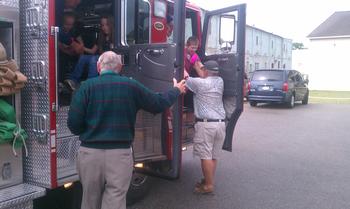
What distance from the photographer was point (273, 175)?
7363 millimetres

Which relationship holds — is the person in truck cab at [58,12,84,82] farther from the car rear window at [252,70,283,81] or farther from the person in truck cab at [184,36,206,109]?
the car rear window at [252,70,283,81]

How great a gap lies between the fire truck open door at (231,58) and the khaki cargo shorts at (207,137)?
0.36 ft

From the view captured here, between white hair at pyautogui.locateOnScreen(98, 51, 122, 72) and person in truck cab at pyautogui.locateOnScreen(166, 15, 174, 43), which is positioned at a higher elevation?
person in truck cab at pyautogui.locateOnScreen(166, 15, 174, 43)

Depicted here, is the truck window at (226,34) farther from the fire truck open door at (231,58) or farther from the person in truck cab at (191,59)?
the person in truck cab at (191,59)

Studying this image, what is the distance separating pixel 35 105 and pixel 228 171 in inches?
173

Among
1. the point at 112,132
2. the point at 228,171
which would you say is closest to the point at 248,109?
the point at 228,171

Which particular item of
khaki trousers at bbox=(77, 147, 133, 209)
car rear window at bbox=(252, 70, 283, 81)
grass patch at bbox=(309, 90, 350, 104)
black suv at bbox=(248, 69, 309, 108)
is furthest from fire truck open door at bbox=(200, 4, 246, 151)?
grass patch at bbox=(309, 90, 350, 104)

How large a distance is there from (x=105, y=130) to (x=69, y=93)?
141cm

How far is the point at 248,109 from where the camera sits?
Result: 60.6 ft

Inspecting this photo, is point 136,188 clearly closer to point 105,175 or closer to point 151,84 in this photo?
point 151,84

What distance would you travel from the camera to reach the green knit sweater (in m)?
3.61

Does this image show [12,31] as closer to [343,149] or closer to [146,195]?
[146,195]

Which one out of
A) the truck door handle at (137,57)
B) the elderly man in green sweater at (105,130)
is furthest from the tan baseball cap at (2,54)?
the truck door handle at (137,57)

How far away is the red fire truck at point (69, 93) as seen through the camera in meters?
3.80
